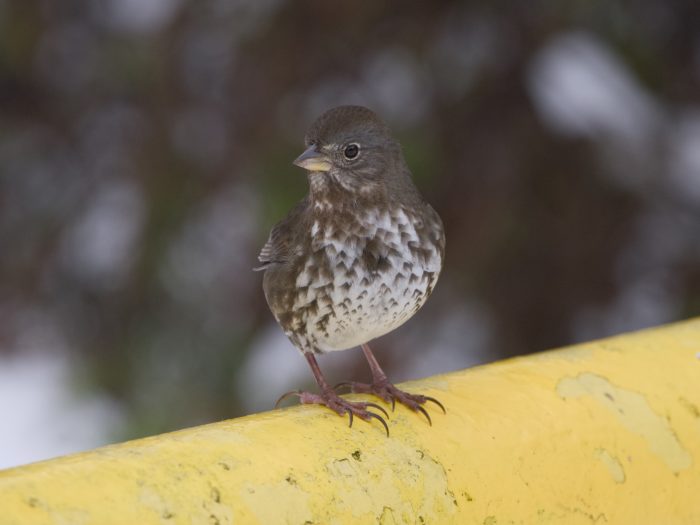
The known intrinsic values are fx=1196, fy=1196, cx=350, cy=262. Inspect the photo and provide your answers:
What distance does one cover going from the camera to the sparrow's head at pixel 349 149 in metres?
2.85

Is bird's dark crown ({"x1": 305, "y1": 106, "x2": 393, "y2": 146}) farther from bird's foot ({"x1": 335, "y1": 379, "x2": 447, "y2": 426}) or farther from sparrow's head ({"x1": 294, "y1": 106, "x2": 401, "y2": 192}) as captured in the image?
bird's foot ({"x1": 335, "y1": 379, "x2": 447, "y2": 426})

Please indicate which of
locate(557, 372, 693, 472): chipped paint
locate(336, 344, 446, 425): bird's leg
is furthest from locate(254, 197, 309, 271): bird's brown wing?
locate(557, 372, 693, 472): chipped paint

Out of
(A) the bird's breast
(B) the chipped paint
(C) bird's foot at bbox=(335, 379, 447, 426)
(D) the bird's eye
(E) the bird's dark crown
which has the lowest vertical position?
(B) the chipped paint

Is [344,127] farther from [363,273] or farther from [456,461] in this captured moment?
[456,461]

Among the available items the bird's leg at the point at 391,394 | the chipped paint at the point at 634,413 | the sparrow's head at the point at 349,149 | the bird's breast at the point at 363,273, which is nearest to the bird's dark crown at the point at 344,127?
the sparrow's head at the point at 349,149

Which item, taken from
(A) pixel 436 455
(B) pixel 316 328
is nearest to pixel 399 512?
(A) pixel 436 455

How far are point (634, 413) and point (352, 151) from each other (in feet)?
2.95

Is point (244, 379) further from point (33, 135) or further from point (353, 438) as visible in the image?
point (353, 438)

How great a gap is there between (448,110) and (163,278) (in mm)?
1288

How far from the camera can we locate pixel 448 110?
14.9 ft

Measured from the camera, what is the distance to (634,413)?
2.74 meters

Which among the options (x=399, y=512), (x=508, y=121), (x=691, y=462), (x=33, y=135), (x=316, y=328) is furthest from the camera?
(x=33, y=135)

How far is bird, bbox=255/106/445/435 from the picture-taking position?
284 cm

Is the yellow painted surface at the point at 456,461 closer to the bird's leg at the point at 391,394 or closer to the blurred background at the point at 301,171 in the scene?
the bird's leg at the point at 391,394
